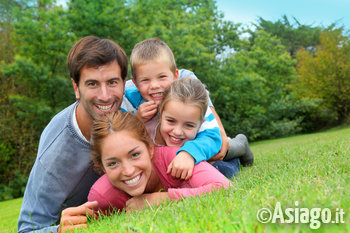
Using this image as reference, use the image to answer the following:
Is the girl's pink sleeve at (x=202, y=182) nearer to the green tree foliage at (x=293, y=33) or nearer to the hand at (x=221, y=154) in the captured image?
the hand at (x=221, y=154)

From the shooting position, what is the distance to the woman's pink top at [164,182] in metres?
3.10

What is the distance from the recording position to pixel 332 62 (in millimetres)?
26484

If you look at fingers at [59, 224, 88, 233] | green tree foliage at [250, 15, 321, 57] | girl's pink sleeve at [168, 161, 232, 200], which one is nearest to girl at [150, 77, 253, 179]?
girl's pink sleeve at [168, 161, 232, 200]

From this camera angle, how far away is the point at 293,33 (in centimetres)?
4328

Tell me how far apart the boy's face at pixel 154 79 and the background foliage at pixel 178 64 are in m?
12.9

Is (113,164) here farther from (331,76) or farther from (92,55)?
(331,76)

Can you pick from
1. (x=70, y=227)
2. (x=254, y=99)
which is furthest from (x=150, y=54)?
(x=254, y=99)

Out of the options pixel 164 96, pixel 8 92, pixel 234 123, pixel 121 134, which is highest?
pixel 8 92

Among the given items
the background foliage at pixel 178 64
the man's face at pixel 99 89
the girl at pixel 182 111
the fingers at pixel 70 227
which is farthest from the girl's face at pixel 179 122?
the background foliage at pixel 178 64

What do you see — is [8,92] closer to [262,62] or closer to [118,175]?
[118,175]

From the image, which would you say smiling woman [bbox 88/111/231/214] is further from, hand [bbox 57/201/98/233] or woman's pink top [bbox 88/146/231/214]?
hand [bbox 57/201/98/233]

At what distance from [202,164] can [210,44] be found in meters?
23.4

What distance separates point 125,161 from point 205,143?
896 millimetres

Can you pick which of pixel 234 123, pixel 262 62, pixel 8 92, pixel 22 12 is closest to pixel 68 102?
pixel 8 92
